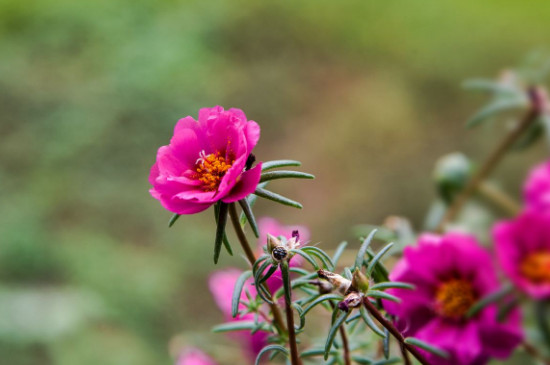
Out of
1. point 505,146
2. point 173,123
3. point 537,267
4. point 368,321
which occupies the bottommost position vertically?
point 368,321

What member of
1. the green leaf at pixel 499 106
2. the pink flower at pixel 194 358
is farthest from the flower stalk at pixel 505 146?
the pink flower at pixel 194 358

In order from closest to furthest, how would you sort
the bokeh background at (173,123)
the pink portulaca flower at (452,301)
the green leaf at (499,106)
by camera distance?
1. the pink portulaca flower at (452,301)
2. the green leaf at (499,106)
3. the bokeh background at (173,123)

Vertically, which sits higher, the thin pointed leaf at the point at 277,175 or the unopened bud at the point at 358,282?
the thin pointed leaf at the point at 277,175

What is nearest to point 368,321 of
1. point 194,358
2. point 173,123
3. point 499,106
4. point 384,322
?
point 384,322

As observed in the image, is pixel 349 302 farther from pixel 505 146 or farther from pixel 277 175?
pixel 505 146

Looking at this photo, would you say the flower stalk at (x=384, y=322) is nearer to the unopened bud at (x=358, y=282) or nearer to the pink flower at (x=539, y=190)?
the unopened bud at (x=358, y=282)

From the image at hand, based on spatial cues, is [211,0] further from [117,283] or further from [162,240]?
[117,283]
